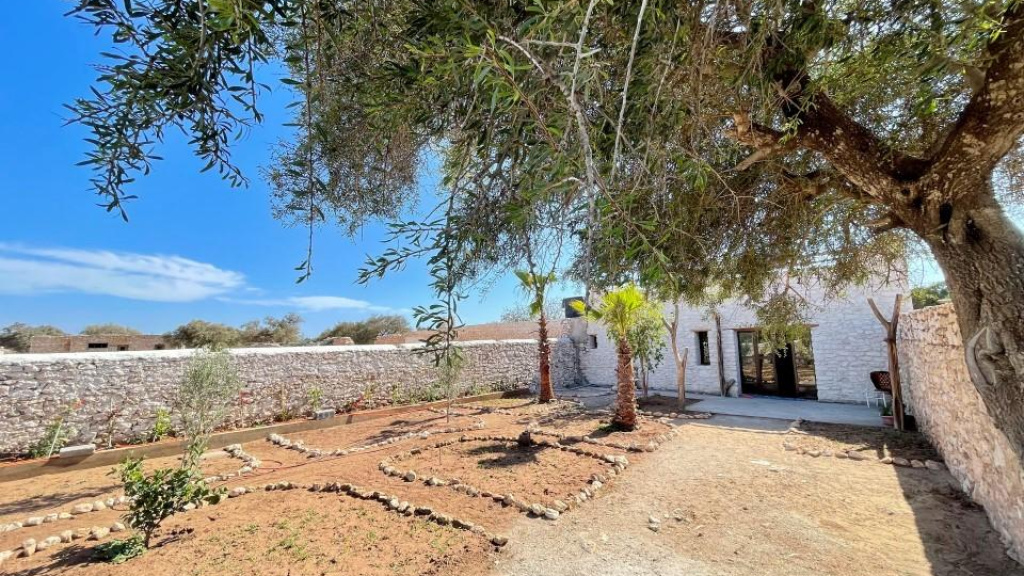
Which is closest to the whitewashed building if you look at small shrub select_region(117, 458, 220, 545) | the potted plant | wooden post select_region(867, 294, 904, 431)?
wooden post select_region(867, 294, 904, 431)

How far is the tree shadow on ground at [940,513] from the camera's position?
126 inches

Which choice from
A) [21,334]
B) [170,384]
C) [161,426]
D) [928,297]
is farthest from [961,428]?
[21,334]

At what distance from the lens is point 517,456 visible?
6.05m

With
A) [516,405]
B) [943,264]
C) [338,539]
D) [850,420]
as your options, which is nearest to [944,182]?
[943,264]

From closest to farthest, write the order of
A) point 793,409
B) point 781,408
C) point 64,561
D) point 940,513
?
point 64,561
point 940,513
point 793,409
point 781,408

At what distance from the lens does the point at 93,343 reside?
18078mm

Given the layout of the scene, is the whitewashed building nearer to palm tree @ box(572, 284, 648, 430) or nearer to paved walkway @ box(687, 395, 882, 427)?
paved walkway @ box(687, 395, 882, 427)

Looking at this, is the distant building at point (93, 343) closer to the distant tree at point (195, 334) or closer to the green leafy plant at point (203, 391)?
the distant tree at point (195, 334)

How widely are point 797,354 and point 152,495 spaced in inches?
501

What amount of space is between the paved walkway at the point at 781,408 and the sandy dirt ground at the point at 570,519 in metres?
1.89

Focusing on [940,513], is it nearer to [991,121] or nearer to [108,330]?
[991,121]

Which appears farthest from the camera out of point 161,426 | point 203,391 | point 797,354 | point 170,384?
point 797,354

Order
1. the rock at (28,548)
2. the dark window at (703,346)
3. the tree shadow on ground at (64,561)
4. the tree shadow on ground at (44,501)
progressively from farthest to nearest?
the dark window at (703,346) < the tree shadow on ground at (44,501) < the rock at (28,548) < the tree shadow on ground at (64,561)

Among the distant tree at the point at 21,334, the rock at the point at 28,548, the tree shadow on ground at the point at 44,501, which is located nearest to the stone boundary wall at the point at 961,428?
the rock at the point at 28,548
